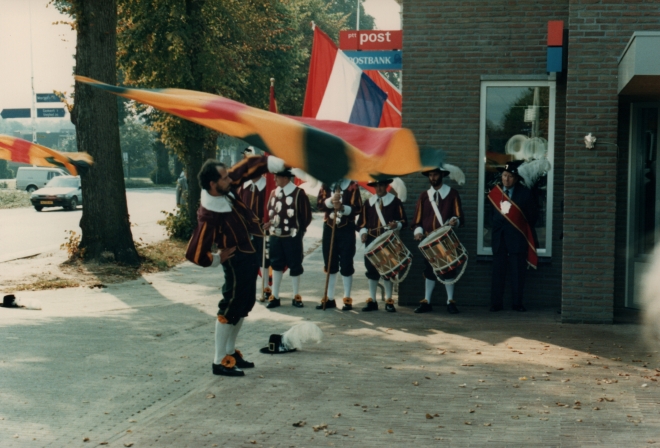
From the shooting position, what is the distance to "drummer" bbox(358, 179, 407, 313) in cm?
1166

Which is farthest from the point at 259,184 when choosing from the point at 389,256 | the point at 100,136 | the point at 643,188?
the point at 643,188

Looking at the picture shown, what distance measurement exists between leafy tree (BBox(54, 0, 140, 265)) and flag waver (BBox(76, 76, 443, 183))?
9.92 meters

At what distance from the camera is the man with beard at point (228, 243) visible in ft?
25.2

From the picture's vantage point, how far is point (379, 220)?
461 inches

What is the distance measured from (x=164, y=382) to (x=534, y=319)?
5.35 meters

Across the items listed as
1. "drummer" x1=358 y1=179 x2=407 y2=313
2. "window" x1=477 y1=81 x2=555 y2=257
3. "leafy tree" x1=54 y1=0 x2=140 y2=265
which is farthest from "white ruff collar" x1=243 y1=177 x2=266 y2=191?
"leafy tree" x1=54 y1=0 x2=140 y2=265

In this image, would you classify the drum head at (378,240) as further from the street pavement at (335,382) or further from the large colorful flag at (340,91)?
the large colorful flag at (340,91)

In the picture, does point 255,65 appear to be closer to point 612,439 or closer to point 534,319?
point 534,319

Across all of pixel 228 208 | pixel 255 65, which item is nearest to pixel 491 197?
pixel 228 208

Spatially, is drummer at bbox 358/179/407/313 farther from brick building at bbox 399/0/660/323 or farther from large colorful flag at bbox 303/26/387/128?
large colorful flag at bbox 303/26/387/128

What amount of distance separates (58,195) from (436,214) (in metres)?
29.5

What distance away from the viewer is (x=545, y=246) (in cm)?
1195

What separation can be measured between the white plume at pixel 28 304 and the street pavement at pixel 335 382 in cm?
28

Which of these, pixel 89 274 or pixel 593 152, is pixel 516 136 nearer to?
pixel 593 152
